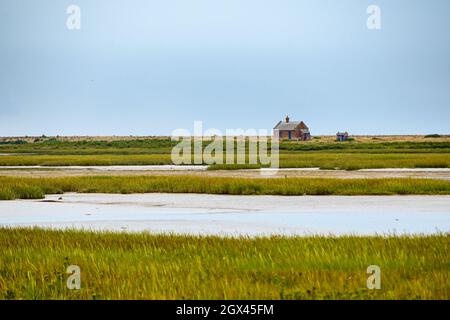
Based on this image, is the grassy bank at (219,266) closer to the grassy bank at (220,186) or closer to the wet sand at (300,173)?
the grassy bank at (220,186)

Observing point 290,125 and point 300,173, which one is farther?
point 290,125

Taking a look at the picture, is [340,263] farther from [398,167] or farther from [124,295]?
[398,167]

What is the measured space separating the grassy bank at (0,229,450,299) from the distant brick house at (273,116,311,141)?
123531mm

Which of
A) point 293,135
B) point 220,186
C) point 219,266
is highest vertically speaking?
point 219,266

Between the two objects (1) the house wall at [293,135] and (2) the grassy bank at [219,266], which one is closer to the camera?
(2) the grassy bank at [219,266]

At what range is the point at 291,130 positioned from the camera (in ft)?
457

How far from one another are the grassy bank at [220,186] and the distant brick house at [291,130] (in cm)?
10359

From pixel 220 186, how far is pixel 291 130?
107 m

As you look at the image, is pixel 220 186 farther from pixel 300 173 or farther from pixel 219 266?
pixel 219 266

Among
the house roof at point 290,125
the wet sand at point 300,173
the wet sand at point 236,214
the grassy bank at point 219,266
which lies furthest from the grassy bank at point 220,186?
the house roof at point 290,125

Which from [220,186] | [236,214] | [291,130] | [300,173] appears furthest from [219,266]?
[291,130]

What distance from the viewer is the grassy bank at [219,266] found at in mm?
10695

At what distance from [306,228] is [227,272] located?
282 inches

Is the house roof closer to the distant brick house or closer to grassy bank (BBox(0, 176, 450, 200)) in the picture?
the distant brick house
